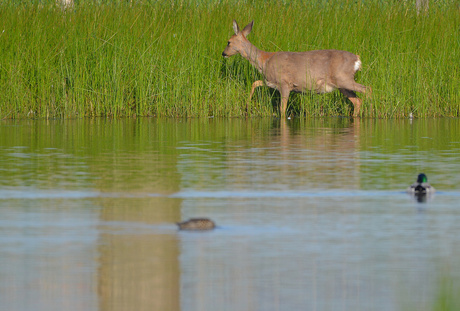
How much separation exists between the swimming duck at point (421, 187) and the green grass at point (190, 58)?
9.89m

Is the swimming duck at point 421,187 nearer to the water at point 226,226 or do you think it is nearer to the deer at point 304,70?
the water at point 226,226

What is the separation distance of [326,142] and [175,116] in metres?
5.73

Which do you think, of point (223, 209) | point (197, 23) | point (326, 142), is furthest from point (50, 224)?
point (197, 23)

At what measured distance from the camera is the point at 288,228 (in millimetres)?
6008

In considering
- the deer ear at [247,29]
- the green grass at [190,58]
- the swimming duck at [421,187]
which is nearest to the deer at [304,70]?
the deer ear at [247,29]

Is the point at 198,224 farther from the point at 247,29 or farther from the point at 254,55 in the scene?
the point at 247,29

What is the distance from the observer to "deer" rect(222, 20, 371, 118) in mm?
17062

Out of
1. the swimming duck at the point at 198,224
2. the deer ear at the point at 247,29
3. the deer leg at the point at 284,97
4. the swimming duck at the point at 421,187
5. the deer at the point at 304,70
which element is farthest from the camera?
the deer ear at the point at 247,29

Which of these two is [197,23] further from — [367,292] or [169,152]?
[367,292]

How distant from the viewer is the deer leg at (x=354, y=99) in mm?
17531

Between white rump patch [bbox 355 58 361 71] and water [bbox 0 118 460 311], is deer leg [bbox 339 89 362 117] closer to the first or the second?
white rump patch [bbox 355 58 361 71]

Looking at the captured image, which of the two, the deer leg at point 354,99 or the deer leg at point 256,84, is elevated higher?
the deer leg at point 256,84

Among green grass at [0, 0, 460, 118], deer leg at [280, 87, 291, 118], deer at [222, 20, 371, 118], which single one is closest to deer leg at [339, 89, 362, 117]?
A: deer at [222, 20, 371, 118]

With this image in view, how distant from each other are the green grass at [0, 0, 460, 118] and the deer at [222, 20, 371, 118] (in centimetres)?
40
